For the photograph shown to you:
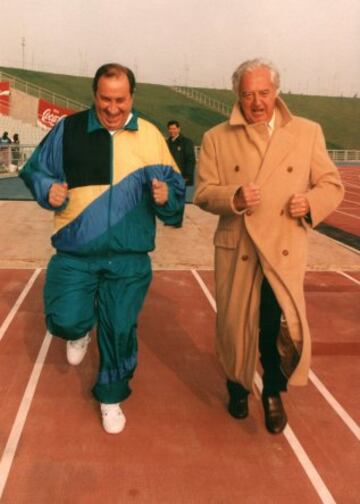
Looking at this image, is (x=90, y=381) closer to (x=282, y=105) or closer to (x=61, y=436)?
(x=61, y=436)

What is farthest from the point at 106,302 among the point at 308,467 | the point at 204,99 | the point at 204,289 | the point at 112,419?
the point at 204,99

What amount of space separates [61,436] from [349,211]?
13.3 metres

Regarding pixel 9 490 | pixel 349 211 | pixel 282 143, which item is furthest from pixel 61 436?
→ pixel 349 211

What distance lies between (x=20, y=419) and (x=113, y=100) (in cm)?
202

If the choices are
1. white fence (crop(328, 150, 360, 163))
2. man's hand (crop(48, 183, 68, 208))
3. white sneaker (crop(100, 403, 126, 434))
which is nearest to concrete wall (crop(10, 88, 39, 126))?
man's hand (crop(48, 183, 68, 208))

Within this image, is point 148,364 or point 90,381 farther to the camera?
point 148,364

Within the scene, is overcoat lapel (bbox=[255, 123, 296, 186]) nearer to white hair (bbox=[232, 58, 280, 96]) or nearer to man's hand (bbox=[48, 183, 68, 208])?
white hair (bbox=[232, 58, 280, 96])

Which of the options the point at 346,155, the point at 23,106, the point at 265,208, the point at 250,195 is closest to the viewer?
the point at 250,195

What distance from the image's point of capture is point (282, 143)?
3174 mm

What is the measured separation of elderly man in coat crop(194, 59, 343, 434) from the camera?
3166 millimetres

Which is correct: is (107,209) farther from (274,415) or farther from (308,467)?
(308,467)

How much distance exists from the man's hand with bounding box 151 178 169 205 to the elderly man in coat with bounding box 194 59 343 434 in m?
0.29

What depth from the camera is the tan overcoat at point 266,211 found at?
3186mm

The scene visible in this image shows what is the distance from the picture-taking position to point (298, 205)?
10.2 feet
